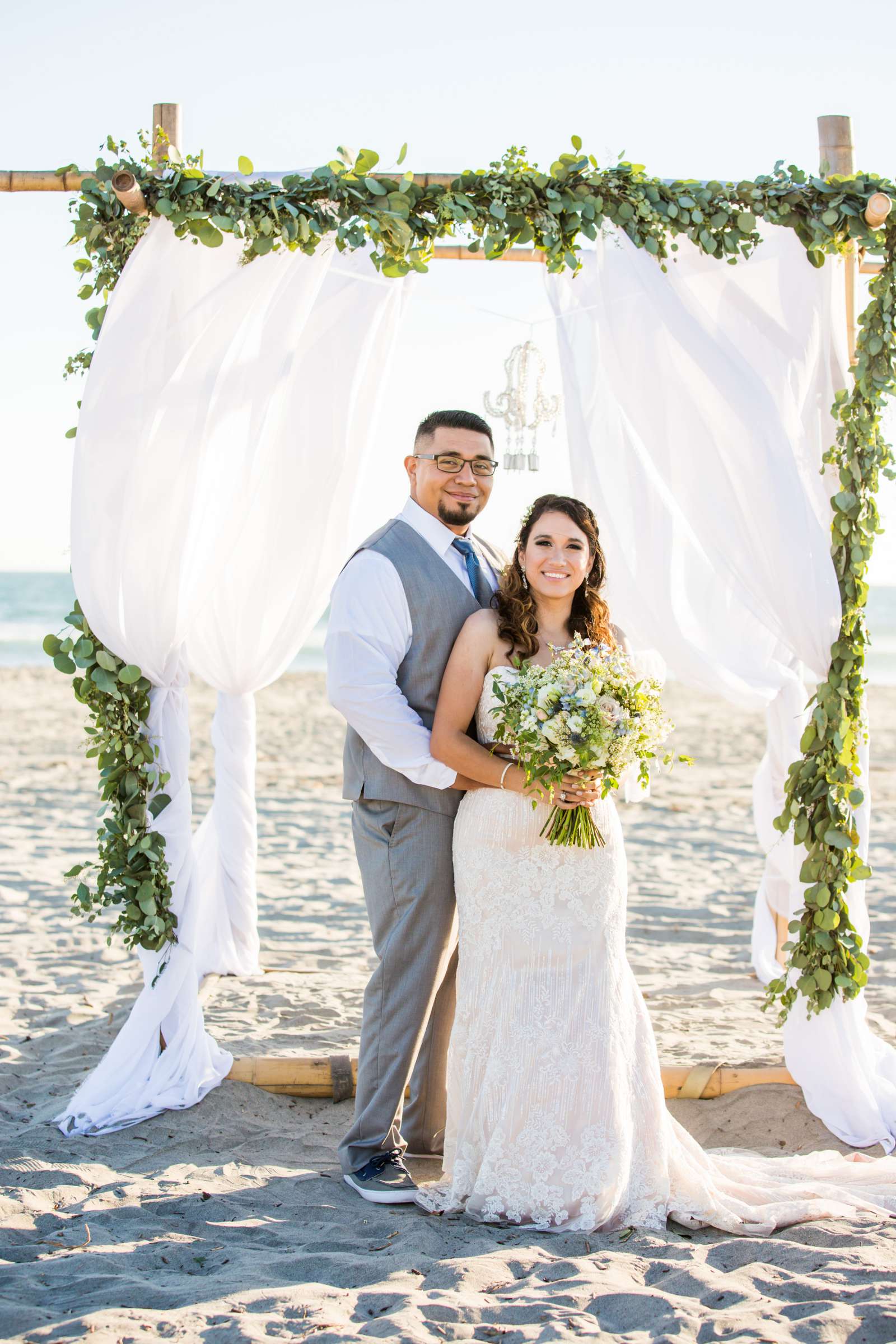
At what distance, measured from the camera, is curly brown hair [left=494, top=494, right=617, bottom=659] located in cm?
344

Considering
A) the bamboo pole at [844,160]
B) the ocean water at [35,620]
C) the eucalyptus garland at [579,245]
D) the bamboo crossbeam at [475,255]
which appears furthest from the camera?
the ocean water at [35,620]

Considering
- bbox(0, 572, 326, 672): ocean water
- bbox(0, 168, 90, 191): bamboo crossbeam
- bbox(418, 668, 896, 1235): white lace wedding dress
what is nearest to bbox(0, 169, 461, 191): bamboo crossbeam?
bbox(0, 168, 90, 191): bamboo crossbeam

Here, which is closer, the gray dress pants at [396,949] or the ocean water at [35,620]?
the gray dress pants at [396,949]

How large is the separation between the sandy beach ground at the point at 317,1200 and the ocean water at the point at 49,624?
1810 centimetres

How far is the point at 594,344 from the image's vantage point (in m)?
4.14

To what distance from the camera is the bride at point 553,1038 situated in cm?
315

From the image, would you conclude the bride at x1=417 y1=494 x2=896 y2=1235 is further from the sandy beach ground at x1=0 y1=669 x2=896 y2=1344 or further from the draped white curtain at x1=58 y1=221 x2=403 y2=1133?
the draped white curtain at x1=58 y1=221 x2=403 y2=1133

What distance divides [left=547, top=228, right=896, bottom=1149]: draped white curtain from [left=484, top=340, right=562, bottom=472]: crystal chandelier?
248 mm

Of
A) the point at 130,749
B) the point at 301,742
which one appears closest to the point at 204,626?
the point at 130,749

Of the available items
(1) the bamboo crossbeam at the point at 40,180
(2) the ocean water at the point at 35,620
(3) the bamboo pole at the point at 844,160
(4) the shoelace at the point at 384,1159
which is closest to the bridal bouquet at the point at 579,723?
(4) the shoelace at the point at 384,1159

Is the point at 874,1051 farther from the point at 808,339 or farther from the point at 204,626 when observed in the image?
the point at 204,626

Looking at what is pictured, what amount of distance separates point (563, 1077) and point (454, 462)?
185 cm

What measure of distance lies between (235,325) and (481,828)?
182 cm

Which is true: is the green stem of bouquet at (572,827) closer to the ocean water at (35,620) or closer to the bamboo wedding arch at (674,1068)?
the bamboo wedding arch at (674,1068)
